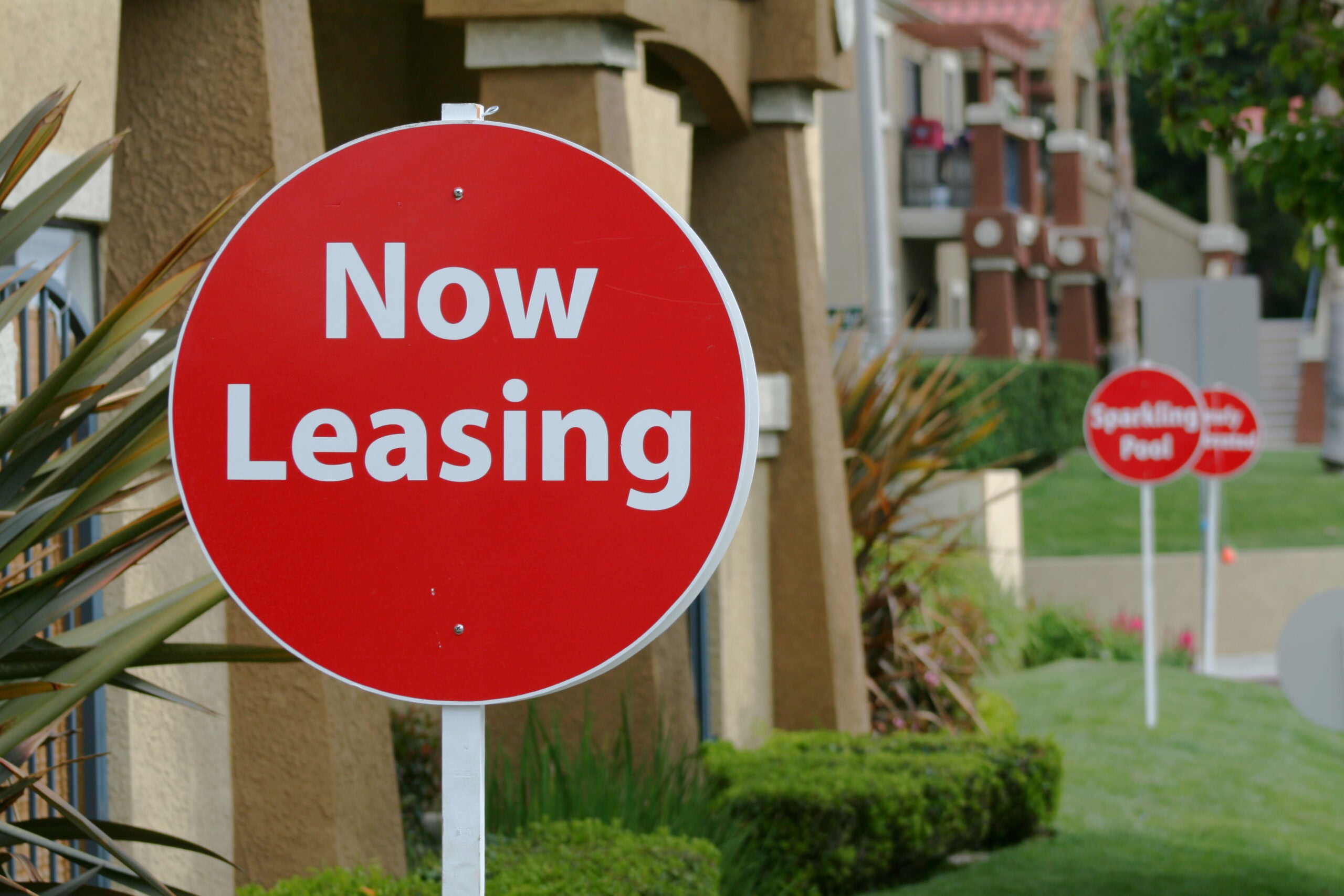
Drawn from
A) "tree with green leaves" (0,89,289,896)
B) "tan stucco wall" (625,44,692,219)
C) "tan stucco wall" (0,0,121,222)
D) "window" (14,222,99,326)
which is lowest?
"tree with green leaves" (0,89,289,896)

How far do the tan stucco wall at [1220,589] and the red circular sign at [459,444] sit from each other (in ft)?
56.2

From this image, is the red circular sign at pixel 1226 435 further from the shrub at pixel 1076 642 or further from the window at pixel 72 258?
the window at pixel 72 258

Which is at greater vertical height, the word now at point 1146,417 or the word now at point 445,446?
the word now at point 1146,417

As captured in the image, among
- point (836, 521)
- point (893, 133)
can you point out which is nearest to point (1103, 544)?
point (893, 133)

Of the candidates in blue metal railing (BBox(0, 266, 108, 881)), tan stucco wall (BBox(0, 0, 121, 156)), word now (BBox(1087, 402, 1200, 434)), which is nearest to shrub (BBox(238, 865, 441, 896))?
blue metal railing (BBox(0, 266, 108, 881))

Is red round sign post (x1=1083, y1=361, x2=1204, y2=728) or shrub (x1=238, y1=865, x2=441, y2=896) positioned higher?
red round sign post (x1=1083, y1=361, x2=1204, y2=728)

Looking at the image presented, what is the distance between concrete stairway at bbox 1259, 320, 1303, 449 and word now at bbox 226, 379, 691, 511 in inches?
1383

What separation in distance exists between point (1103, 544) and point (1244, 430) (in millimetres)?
7692

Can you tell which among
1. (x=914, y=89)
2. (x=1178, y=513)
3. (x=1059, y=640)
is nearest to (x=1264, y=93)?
(x=1059, y=640)

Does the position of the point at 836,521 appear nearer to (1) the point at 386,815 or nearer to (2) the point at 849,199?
(1) the point at 386,815

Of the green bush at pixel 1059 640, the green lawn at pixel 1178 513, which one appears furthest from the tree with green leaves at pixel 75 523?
the green lawn at pixel 1178 513

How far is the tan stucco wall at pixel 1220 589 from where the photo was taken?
19047 mm

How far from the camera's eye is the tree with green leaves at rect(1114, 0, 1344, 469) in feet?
21.7

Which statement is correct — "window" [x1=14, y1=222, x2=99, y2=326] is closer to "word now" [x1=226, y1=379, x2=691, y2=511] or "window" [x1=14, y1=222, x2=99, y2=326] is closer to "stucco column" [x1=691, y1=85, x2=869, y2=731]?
"word now" [x1=226, y1=379, x2=691, y2=511]
